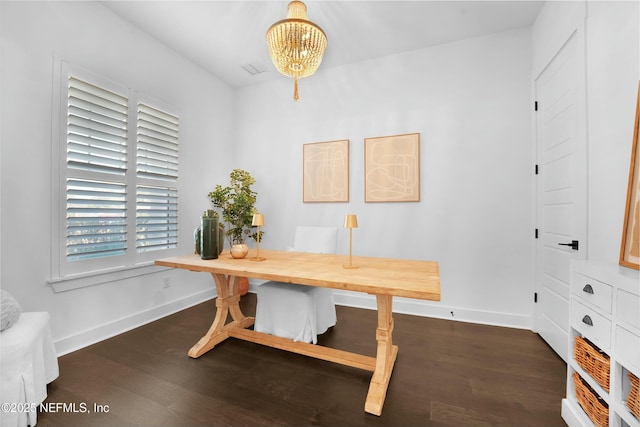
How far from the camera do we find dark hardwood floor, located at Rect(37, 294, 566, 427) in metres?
1.52

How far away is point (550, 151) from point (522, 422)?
82.5 inches

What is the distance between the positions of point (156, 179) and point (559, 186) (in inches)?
148

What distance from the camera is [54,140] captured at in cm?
218

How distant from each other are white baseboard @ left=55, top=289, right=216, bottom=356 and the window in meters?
0.50

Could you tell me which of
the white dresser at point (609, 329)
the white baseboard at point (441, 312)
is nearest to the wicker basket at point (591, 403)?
the white dresser at point (609, 329)

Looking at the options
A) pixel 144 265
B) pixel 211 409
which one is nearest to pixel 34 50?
pixel 144 265

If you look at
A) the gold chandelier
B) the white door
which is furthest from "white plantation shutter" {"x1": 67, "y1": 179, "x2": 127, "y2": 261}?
the white door

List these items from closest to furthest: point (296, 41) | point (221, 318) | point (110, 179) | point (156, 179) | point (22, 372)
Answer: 1. point (22, 372)
2. point (296, 41)
3. point (221, 318)
4. point (110, 179)
5. point (156, 179)

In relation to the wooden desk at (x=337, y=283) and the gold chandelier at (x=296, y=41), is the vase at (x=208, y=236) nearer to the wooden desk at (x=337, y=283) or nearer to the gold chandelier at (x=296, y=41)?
the wooden desk at (x=337, y=283)

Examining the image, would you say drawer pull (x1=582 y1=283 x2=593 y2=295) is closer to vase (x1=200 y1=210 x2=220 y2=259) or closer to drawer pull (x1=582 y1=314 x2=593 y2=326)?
drawer pull (x1=582 y1=314 x2=593 y2=326)

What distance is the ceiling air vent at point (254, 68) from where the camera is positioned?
11.4 ft

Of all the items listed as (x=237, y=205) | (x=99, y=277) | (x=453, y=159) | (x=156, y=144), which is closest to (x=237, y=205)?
(x=237, y=205)

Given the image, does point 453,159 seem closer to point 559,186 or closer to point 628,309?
point 559,186

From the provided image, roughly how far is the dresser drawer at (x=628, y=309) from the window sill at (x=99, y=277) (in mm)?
3431
